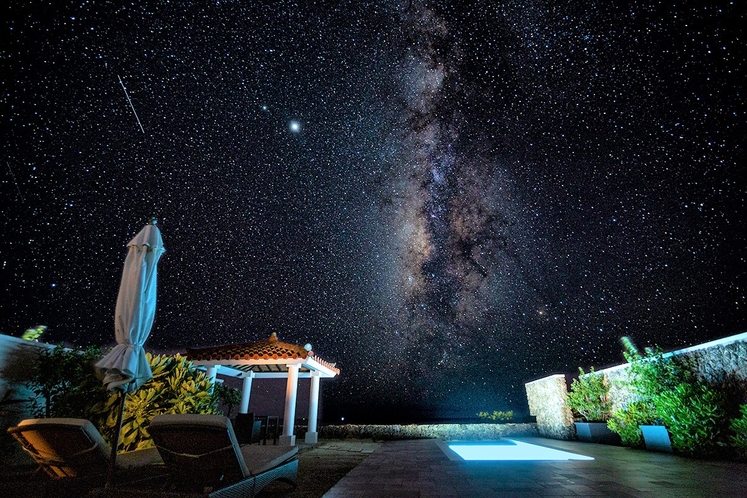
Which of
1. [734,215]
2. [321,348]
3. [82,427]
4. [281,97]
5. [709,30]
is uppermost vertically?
[281,97]

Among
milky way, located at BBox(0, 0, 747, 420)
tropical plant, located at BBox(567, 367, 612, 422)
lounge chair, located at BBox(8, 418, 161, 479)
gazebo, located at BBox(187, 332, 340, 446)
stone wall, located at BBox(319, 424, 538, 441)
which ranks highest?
milky way, located at BBox(0, 0, 747, 420)

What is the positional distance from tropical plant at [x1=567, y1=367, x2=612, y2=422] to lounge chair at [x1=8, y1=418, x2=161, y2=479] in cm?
1340

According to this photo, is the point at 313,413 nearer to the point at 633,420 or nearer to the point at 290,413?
the point at 290,413

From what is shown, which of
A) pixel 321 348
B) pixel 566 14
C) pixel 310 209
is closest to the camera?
pixel 566 14

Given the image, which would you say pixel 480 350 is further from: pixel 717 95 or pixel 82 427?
pixel 82 427

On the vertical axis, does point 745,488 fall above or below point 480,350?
below

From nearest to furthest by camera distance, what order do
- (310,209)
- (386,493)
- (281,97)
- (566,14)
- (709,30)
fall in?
(386,493)
(709,30)
(566,14)
(281,97)
(310,209)

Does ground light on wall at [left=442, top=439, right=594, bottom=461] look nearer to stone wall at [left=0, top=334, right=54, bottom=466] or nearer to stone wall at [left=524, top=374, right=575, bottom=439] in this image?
stone wall at [left=524, top=374, right=575, bottom=439]

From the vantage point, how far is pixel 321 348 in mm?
22750

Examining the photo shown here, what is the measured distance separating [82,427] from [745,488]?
7.60 metres

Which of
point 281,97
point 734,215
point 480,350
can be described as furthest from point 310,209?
point 480,350

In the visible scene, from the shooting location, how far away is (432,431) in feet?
52.4

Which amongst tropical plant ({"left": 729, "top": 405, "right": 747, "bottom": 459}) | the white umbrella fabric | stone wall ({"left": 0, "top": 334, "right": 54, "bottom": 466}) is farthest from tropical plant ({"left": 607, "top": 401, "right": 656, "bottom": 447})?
stone wall ({"left": 0, "top": 334, "right": 54, "bottom": 466})

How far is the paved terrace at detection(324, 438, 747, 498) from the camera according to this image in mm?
3889
